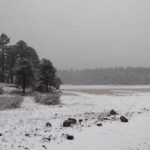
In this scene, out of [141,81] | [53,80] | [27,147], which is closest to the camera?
[27,147]

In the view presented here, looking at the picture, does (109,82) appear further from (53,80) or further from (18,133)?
(18,133)

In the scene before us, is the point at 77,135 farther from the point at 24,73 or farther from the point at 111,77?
the point at 111,77

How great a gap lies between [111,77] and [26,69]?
110 metres

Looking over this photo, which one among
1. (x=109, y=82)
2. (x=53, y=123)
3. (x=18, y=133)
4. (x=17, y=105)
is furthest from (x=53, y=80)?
(x=109, y=82)

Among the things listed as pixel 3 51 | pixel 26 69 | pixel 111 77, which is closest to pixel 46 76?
pixel 26 69

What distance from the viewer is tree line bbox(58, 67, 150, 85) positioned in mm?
136700

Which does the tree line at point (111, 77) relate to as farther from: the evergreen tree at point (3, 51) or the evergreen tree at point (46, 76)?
the evergreen tree at point (46, 76)

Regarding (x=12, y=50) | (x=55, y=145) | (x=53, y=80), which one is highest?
(x=12, y=50)

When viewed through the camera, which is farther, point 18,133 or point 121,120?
point 121,120

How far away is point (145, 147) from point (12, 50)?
43.7m

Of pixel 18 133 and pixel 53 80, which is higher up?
pixel 53 80

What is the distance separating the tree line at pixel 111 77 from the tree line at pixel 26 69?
86633 mm

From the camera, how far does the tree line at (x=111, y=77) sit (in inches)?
5382

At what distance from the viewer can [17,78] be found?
38438mm
